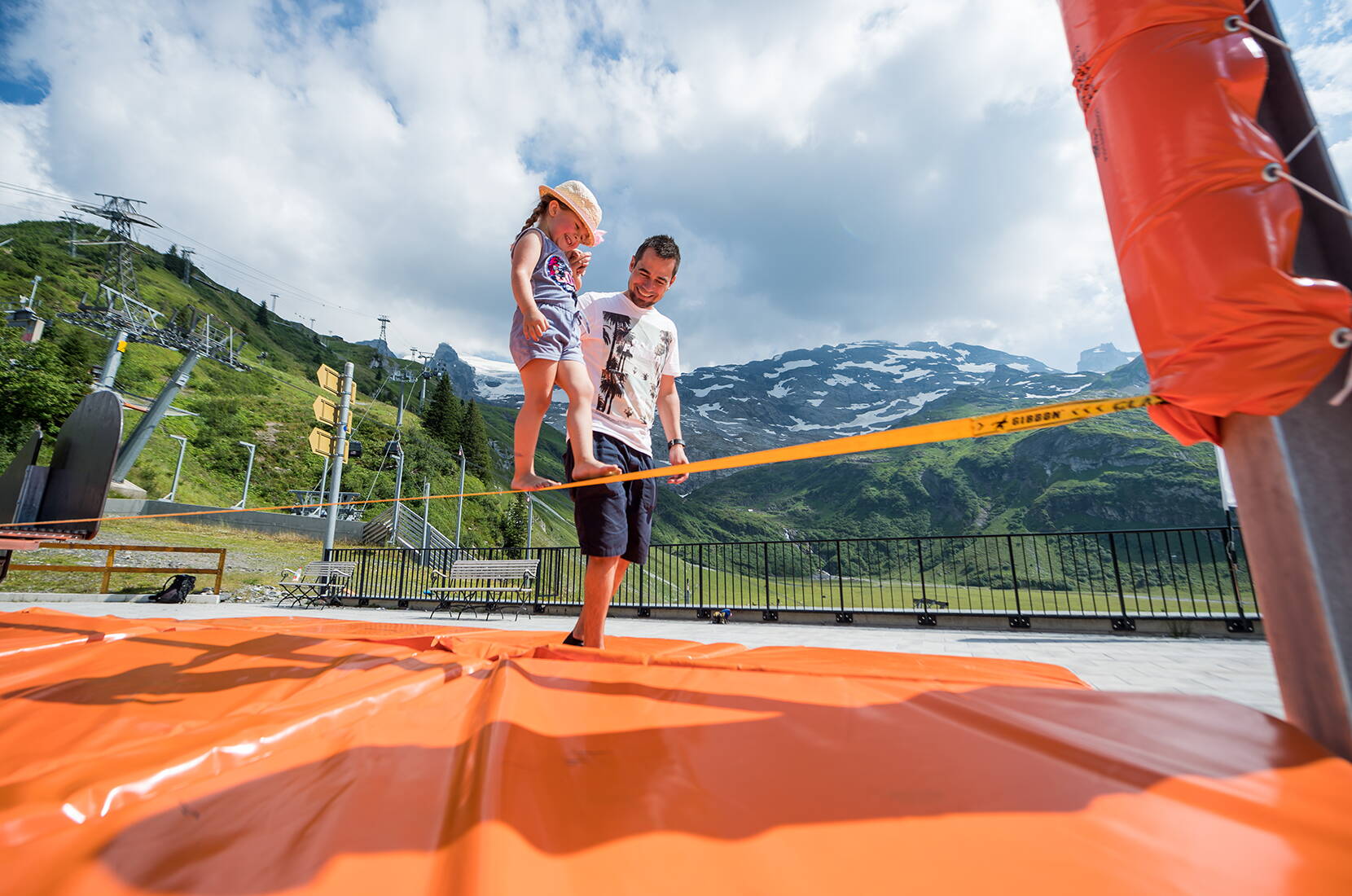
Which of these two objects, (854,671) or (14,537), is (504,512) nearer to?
(14,537)

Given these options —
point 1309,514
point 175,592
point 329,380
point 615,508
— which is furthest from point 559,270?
point 329,380

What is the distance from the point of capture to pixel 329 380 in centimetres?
1231

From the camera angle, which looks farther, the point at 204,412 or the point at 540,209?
the point at 204,412

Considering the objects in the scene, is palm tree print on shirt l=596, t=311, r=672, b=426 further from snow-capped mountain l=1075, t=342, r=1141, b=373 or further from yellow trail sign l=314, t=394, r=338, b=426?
snow-capped mountain l=1075, t=342, r=1141, b=373

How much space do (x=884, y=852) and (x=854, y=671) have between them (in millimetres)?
946

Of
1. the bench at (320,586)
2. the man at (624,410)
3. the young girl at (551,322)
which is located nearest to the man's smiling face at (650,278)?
the man at (624,410)

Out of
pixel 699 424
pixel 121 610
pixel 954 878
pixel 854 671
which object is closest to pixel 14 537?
pixel 121 610

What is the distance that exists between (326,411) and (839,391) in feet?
567

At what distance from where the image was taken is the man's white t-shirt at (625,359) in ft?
8.09

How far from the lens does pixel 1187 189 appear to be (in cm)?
113

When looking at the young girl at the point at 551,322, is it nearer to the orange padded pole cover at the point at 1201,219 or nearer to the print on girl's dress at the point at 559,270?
the print on girl's dress at the point at 559,270

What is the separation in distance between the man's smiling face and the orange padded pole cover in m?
1.68

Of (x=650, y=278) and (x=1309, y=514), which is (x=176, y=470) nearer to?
(x=650, y=278)

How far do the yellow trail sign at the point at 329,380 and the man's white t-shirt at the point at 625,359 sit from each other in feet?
38.7
